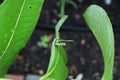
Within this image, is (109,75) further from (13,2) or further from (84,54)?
(84,54)

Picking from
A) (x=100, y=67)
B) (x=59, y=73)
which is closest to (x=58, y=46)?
(x=59, y=73)

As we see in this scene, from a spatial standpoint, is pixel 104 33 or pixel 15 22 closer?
pixel 104 33

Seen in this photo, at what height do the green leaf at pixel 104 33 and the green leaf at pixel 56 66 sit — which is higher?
the green leaf at pixel 104 33

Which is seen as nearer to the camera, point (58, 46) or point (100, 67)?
point (58, 46)

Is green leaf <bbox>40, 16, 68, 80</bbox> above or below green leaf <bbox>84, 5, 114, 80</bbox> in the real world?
below
